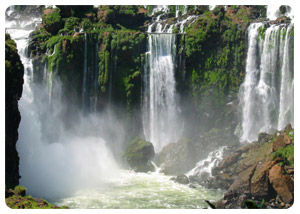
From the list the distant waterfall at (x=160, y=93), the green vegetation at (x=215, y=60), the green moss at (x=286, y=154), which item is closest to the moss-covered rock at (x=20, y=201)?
the green moss at (x=286, y=154)

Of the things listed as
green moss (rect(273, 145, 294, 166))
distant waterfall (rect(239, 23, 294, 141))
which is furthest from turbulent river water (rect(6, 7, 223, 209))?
distant waterfall (rect(239, 23, 294, 141))

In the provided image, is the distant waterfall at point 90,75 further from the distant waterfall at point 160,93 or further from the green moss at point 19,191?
the green moss at point 19,191

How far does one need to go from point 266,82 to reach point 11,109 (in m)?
10.2

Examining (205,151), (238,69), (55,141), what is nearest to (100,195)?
(55,141)

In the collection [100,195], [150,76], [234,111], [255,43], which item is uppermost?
[255,43]

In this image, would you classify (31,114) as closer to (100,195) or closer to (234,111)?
(100,195)

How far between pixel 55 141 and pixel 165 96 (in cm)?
464

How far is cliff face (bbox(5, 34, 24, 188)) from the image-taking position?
1142cm

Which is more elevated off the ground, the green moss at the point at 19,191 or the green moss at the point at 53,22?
the green moss at the point at 53,22

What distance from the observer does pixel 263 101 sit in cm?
1780

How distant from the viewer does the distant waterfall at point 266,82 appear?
1689cm

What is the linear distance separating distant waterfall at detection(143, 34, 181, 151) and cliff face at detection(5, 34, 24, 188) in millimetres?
6672

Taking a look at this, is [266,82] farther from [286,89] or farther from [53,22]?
[53,22]

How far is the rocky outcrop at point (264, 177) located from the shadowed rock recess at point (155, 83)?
115 centimetres
